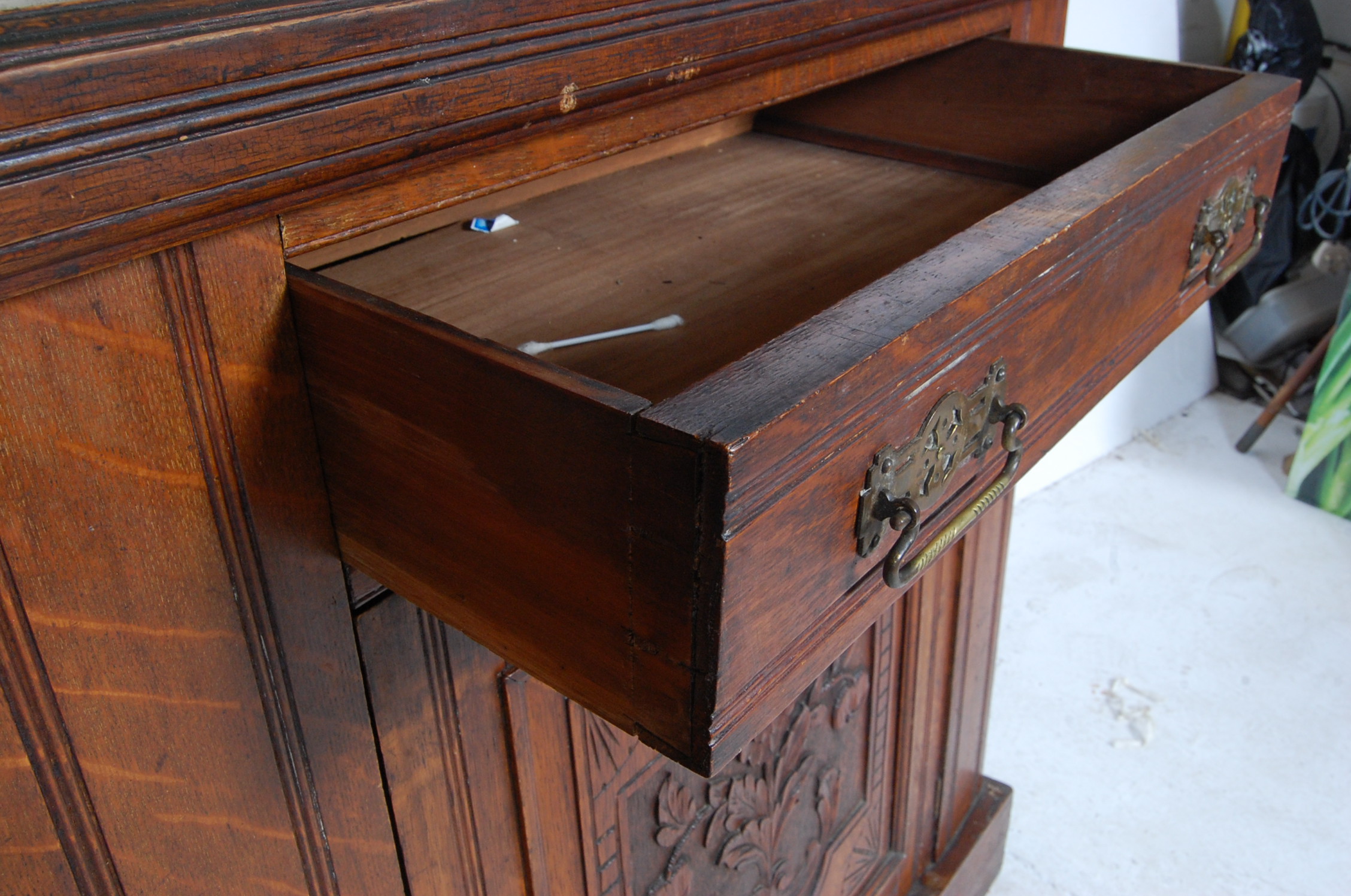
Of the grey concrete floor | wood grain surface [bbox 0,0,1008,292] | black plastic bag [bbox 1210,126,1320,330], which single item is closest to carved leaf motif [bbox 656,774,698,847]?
wood grain surface [bbox 0,0,1008,292]

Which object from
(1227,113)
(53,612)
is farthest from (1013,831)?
(53,612)

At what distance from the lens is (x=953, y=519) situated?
63 centimetres

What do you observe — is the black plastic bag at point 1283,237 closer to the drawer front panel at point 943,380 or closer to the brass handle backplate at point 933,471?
the drawer front panel at point 943,380

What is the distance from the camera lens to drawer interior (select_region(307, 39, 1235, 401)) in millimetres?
650

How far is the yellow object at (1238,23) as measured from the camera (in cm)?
258

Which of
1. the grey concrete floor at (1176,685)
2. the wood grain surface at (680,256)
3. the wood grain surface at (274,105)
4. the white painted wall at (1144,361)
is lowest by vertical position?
the grey concrete floor at (1176,685)

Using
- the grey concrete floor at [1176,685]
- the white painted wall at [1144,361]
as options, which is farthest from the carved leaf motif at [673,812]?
the white painted wall at [1144,361]

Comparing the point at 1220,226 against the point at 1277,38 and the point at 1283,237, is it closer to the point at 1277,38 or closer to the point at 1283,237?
the point at 1277,38

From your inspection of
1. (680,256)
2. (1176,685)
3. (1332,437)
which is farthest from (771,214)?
(1332,437)

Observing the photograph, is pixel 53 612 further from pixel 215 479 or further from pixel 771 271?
pixel 771 271

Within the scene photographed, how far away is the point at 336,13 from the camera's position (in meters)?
0.49

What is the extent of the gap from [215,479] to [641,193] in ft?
1.37

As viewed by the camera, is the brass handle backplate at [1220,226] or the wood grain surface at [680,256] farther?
the brass handle backplate at [1220,226]

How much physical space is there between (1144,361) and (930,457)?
2.17 meters
